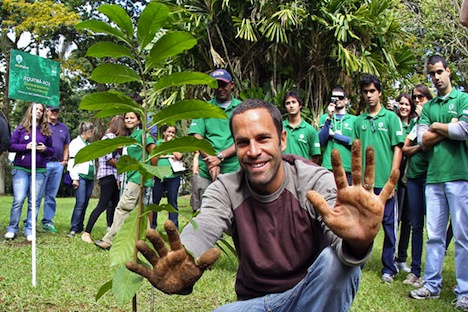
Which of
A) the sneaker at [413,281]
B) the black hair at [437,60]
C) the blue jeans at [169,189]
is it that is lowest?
the sneaker at [413,281]

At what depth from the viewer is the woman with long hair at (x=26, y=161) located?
6.55m

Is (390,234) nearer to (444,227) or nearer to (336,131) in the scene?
(444,227)

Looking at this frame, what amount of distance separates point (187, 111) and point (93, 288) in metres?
2.91

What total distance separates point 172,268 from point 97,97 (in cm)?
74

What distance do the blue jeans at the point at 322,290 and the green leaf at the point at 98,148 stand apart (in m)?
0.96

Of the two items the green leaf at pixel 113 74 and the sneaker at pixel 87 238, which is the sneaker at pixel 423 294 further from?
the sneaker at pixel 87 238

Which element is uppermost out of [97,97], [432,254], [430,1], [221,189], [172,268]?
[430,1]

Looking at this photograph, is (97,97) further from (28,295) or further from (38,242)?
(38,242)

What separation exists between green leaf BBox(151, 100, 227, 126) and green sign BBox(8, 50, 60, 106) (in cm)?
311

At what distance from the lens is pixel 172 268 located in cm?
187

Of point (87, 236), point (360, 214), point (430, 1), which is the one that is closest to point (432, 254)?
point (360, 214)

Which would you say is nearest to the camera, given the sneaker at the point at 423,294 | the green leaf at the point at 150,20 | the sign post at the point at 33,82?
the green leaf at the point at 150,20

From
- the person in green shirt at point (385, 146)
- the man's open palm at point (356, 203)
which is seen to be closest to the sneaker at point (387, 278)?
the person in green shirt at point (385, 146)

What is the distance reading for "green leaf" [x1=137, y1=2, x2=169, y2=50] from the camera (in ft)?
6.22
